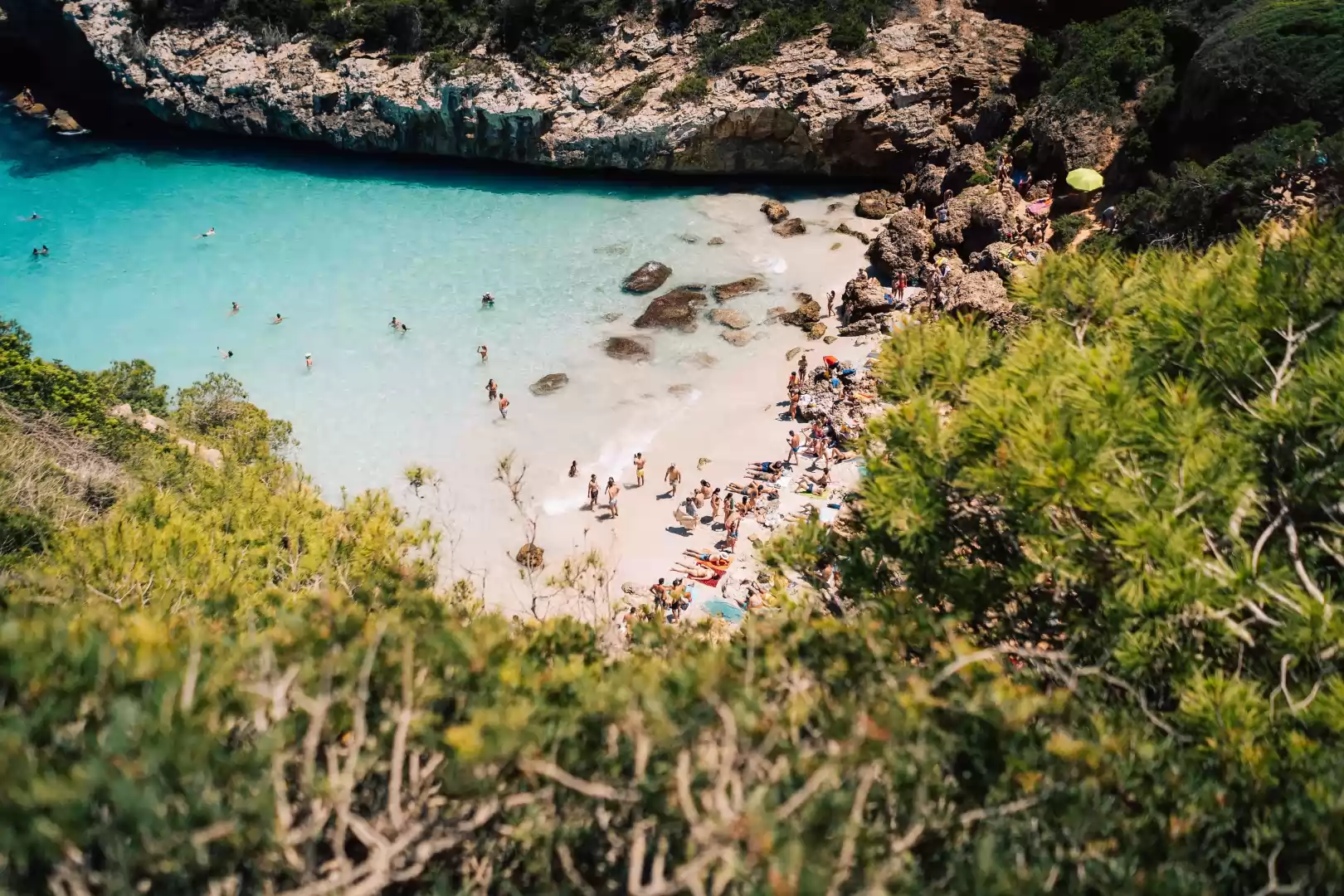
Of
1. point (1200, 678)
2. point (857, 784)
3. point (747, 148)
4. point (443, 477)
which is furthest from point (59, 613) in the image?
point (747, 148)

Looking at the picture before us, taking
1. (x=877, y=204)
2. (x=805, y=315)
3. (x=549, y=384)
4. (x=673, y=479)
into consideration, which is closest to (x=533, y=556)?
(x=673, y=479)

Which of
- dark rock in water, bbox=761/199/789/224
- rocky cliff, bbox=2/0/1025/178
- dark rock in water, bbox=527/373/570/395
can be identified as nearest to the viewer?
dark rock in water, bbox=527/373/570/395

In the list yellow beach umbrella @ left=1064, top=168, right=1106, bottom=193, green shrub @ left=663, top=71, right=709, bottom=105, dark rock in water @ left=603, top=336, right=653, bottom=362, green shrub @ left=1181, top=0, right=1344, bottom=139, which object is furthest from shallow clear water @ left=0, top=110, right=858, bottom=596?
green shrub @ left=1181, top=0, right=1344, bottom=139

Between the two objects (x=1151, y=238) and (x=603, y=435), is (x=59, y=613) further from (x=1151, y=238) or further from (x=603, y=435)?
(x=1151, y=238)

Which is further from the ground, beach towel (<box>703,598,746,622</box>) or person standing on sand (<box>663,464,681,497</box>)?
person standing on sand (<box>663,464,681,497</box>)

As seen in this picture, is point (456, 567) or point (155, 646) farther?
point (456, 567)

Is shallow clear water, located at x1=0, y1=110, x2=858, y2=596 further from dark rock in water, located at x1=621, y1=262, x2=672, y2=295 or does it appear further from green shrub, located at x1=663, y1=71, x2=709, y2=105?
green shrub, located at x1=663, y1=71, x2=709, y2=105

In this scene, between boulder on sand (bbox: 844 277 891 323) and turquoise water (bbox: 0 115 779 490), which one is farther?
boulder on sand (bbox: 844 277 891 323)
